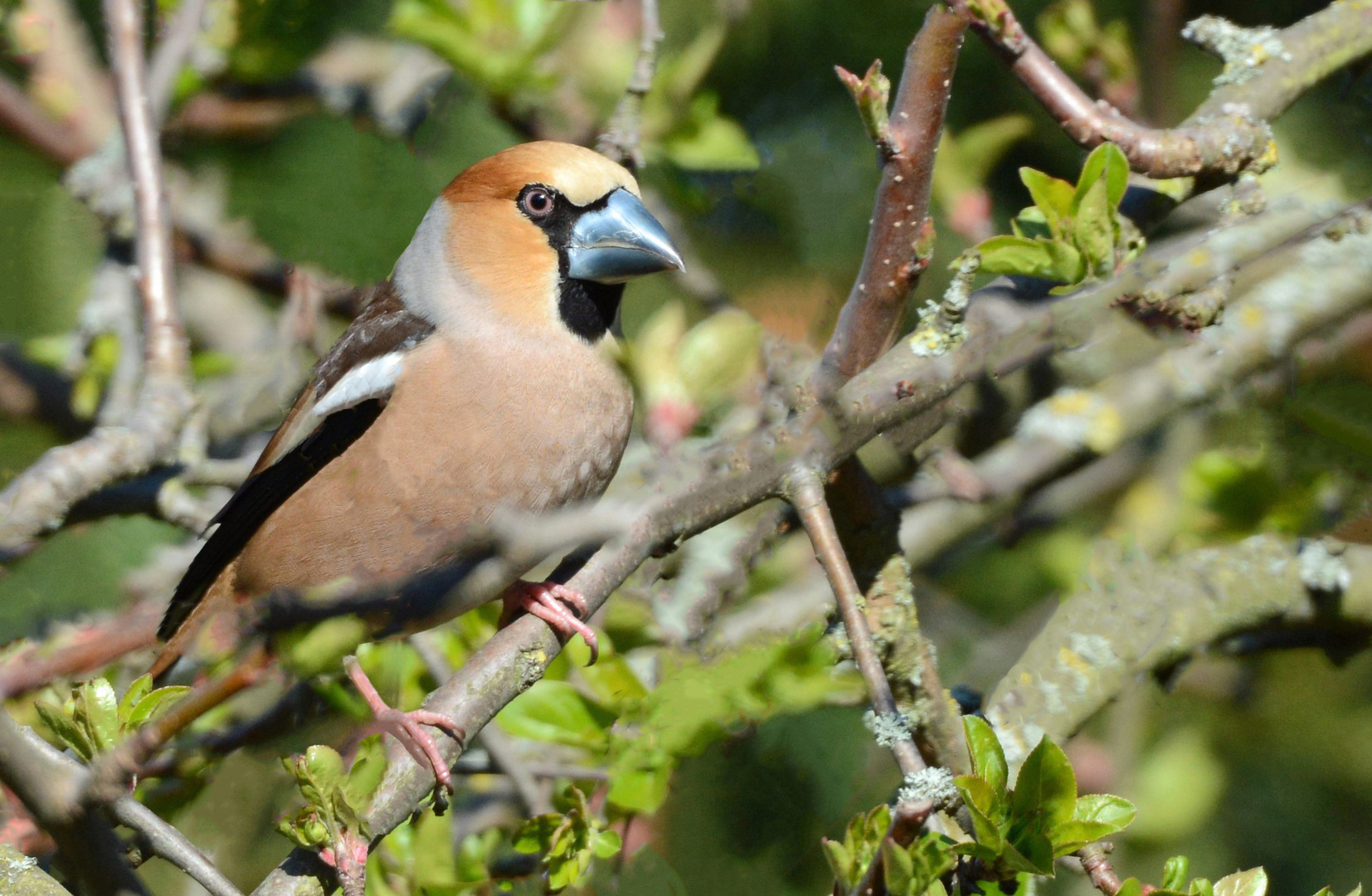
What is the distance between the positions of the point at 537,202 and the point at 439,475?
0.58 m

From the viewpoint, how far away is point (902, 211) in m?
1.61

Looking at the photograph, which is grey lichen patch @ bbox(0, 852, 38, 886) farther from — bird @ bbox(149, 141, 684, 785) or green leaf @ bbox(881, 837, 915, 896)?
green leaf @ bbox(881, 837, 915, 896)

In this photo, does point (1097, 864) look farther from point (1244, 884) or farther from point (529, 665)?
point (529, 665)

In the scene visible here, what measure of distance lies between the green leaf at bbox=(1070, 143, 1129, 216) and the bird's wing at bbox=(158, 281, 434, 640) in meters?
1.18

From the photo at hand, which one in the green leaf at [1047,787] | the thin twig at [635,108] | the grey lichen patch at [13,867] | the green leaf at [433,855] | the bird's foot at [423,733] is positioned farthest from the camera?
the thin twig at [635,108]

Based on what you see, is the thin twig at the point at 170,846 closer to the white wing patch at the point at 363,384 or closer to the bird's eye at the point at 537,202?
the white wing patch at the point at 363,384

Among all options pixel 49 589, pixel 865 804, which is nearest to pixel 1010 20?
pixel 865 804

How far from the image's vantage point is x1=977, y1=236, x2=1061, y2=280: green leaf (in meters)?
1.64

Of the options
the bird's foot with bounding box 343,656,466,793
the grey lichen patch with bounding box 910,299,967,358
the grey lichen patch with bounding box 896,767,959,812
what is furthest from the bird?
the grey lichen patch with bounding box 896,767,959,812

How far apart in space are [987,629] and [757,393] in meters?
1.00

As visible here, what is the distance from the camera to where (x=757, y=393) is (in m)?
2.27

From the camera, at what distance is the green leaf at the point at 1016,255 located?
1.64 meters

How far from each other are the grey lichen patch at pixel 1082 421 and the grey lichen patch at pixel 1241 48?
64 cm

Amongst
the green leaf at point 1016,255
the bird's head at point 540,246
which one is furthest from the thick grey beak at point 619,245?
the green leaf at point 1016,255
